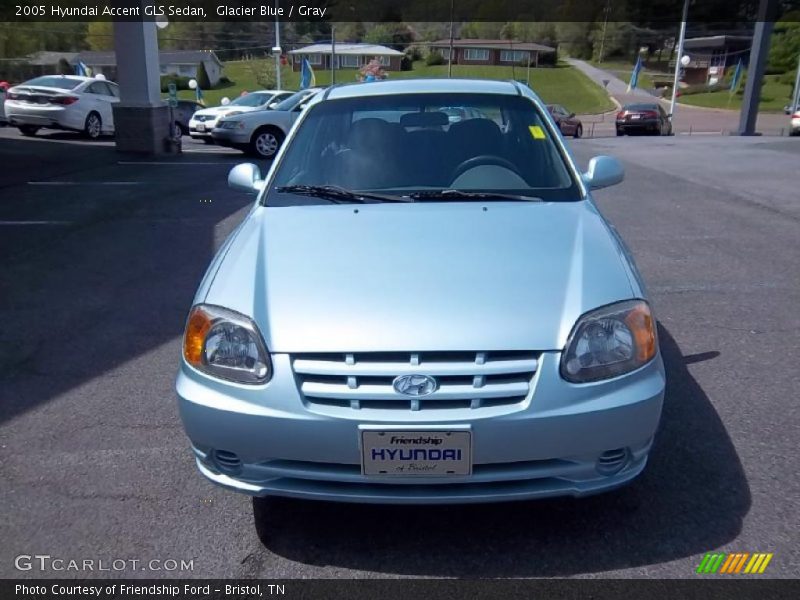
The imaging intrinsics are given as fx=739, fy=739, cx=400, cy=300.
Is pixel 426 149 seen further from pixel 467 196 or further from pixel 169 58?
pixel 169 58

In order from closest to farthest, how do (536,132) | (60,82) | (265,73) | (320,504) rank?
(320,504) < (536,132) < (60,82) < (265,73)

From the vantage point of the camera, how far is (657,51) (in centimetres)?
8794

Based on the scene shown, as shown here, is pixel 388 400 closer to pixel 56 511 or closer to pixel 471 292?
pixel 471 292

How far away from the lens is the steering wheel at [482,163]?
12.4 ft

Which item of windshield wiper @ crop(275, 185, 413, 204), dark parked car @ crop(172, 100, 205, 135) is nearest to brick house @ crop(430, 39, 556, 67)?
dark parked car @ crop(172, 100, 205, 135)

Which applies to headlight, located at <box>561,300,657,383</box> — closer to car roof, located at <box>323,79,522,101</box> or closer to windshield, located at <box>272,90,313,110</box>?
car roof, located at <box>323,79,522,101</box>

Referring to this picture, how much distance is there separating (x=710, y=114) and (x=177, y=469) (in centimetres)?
5119

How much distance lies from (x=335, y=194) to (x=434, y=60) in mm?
64329

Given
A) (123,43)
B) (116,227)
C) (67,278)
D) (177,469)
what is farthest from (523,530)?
(123,43)

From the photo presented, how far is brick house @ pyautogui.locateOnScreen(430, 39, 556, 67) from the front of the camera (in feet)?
215

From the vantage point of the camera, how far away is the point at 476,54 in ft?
233

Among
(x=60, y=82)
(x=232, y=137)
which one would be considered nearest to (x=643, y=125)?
(x=232, y=137)

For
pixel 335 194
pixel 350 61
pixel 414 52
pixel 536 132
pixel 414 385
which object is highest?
pixel 536 132

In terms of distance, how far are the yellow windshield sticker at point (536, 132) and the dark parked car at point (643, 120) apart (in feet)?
85.5
